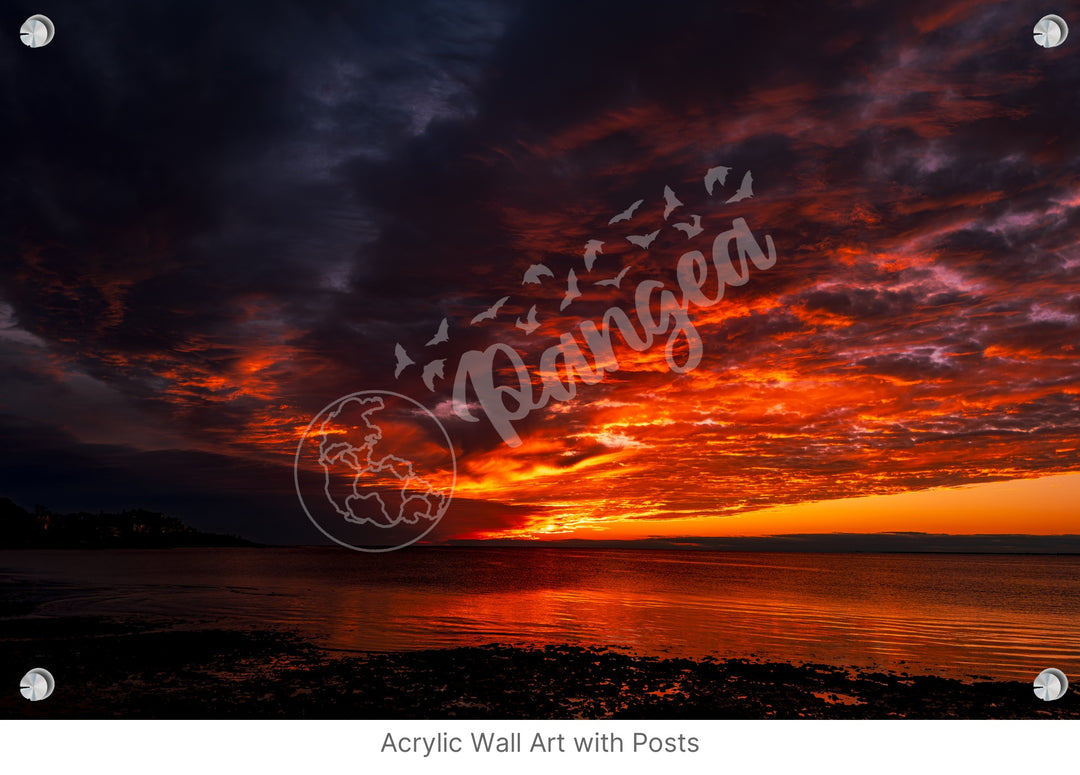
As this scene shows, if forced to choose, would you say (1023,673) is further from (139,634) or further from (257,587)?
(257,587)

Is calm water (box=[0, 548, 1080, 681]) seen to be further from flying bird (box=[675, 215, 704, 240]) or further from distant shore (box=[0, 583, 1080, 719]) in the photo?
flying bird (box=[675, 215, 704, 240])

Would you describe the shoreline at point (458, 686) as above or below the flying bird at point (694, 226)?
below

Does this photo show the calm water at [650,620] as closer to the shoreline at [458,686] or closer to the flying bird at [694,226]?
the shoreline at [458,686]

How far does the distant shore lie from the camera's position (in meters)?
11.2

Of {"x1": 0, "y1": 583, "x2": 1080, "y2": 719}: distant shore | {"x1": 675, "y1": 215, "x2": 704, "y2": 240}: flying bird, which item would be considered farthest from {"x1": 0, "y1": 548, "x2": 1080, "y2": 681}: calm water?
{"x1": 675, "y1": 215, "x2": 704, "y2": 240}: flying bird

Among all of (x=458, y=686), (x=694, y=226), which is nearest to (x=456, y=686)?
(x=458, y=686)

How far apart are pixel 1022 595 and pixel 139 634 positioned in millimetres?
62208

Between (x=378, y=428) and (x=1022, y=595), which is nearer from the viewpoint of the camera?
(x=378, y=428)

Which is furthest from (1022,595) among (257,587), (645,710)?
(257,587)

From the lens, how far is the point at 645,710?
11656 millimetres

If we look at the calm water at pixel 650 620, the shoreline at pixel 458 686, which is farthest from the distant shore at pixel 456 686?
the calm water at pixel 650 620

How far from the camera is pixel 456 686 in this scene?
41.7 feet

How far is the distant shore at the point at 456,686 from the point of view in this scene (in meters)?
11.2

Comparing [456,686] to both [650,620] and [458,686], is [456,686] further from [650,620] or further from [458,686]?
[650,620]
